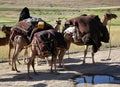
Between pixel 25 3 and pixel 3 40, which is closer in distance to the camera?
pixel 3 40

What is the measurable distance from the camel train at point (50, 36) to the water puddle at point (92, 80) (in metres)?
1.20

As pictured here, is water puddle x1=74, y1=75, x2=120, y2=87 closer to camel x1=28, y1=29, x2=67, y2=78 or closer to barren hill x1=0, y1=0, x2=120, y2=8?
camel x1=28, y1=29, x2=67, y2=78

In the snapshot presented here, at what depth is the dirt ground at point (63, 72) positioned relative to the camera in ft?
45.6

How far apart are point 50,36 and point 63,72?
1.91 meters

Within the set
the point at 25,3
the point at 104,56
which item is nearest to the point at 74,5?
the point at 25,3

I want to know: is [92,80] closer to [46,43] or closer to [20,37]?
[46,43]

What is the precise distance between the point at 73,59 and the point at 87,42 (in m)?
2.92

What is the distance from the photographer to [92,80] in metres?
14.5

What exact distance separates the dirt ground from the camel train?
17.6 inches

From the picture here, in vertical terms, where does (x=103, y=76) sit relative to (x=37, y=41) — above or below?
below

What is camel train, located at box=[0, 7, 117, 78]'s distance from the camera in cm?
1446

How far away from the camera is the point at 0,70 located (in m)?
16.3

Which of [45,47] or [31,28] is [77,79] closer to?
[45,47]

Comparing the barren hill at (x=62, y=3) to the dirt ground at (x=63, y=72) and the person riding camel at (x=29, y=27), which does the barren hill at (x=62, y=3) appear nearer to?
the dirt ground at (x=63, y=72)
